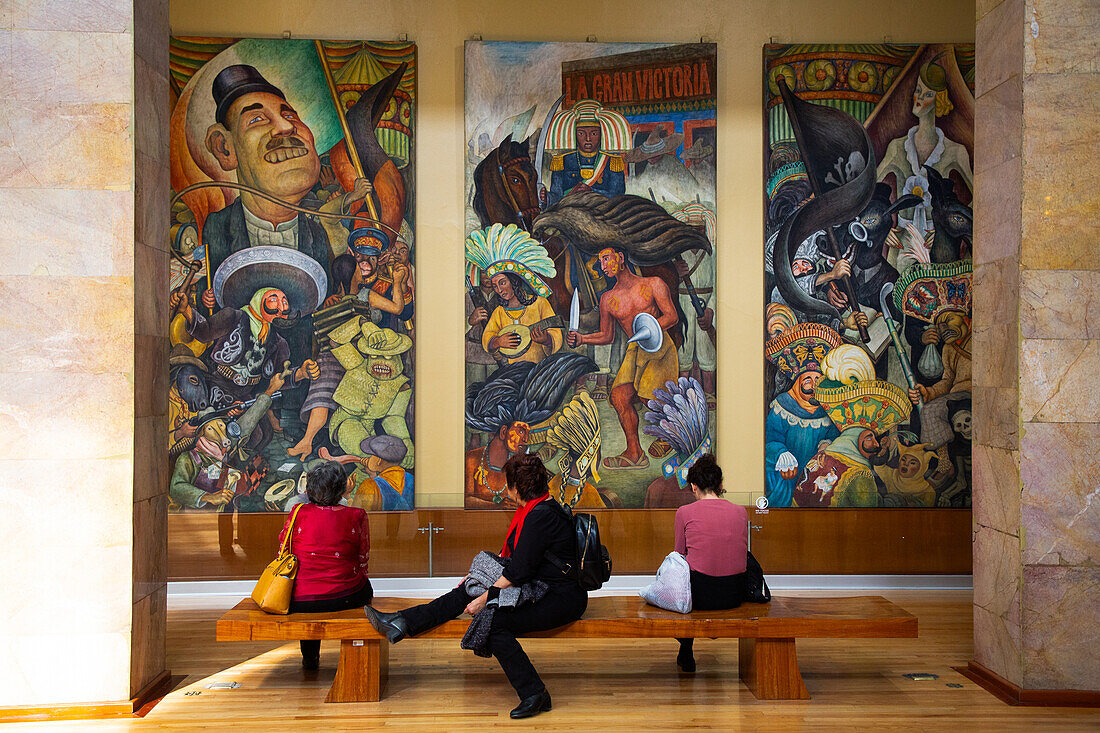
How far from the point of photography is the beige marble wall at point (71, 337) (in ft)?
15.9

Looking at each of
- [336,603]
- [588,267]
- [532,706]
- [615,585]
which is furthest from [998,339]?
[336,603]

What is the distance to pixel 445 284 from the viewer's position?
8.23m

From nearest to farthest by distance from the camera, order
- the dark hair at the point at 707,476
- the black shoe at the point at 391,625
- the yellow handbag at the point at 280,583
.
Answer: the black shoe at the point at 391,625, the yellow handbag at the point at 280,583, the dark hair at the point at 707,476

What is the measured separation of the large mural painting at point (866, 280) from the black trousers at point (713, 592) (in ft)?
10.2

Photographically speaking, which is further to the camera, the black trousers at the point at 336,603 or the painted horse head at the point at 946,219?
the painted horse head at the point at 946,219

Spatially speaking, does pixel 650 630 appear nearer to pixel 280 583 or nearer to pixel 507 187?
pixel 280 583

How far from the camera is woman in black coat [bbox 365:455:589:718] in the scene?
4.88 metres

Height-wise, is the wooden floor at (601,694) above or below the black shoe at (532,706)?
below

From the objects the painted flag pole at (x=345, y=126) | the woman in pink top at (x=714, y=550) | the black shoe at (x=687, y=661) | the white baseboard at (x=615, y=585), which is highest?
the painted flag pole at (x=345, y=126)

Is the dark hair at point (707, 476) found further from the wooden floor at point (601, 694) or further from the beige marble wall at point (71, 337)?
the beige marble wall at point (71, 337)

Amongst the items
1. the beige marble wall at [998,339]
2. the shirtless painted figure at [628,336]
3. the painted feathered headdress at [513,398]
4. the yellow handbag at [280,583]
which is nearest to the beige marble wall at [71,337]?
the yellow handbag at [280,583]

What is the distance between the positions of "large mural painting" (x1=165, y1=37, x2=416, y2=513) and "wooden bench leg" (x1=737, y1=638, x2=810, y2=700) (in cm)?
398

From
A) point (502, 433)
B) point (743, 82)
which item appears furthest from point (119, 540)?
point (743, 82)

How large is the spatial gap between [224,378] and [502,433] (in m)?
2.70
